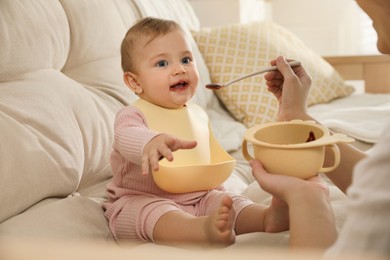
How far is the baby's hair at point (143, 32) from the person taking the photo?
49.4 inches

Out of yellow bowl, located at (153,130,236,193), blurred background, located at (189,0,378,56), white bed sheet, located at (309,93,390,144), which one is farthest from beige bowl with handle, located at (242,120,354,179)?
blurred background, located at (189,0,378,56)

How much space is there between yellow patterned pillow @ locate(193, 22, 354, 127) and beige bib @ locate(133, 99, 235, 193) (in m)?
0.98

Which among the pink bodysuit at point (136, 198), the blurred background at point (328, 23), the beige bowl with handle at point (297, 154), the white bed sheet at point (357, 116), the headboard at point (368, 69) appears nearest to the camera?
the beige bowl with handle at point (297, 154)

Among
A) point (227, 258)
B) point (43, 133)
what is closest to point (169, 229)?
point (43, 133)

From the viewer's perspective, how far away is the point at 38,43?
4.61 feet

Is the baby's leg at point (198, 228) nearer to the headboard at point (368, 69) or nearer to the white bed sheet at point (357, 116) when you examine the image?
the white bed sheet at point (357, 116)

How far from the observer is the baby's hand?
2.97 ft

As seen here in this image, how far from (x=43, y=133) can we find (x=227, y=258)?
0.93 metres

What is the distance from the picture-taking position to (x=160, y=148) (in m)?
0.93

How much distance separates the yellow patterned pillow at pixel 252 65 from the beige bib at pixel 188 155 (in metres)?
0.98

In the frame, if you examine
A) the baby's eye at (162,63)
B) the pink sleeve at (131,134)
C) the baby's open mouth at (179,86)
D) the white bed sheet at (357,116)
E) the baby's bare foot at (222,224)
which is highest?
the baby's eye at (162,63)

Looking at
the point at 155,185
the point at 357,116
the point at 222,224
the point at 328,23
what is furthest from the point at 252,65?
the point at 328,23

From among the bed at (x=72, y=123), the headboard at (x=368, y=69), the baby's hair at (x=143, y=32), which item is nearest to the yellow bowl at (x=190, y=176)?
the bed at (x=72, y=123)

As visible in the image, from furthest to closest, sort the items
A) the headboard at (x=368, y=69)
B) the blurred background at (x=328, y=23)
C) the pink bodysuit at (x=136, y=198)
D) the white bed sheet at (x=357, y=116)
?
1. the blurred background at (x=328, y=23)
2. the headboard at (x=368, y=69)
3. the white bed sheet at (x=357, y=116)
4. the pink bodysuit at (x=136, y=198)
